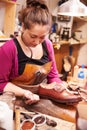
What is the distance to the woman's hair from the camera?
1.27 m

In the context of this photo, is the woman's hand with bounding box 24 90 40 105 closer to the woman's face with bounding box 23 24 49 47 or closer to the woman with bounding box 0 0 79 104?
the woman with bounding box 0 0 79 104

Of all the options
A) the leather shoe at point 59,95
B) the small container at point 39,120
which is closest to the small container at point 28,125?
the small container at point 39,120

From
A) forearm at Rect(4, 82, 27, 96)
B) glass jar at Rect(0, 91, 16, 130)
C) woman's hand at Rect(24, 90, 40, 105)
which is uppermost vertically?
glass jar at Rect(0, 91, 16, 130)

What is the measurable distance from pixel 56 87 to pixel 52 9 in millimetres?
1976

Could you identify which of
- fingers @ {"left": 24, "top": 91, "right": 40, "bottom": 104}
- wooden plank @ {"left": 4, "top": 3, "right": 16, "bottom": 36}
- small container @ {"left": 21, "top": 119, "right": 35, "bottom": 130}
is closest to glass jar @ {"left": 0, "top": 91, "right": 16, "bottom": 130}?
small container @ {"left": 21, "top": 119, "right": 35, "bottom": 130}

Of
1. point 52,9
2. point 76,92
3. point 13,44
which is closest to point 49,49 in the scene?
point 13,44

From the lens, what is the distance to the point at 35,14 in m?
1.28

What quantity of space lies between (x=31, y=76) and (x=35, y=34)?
273 millimetres

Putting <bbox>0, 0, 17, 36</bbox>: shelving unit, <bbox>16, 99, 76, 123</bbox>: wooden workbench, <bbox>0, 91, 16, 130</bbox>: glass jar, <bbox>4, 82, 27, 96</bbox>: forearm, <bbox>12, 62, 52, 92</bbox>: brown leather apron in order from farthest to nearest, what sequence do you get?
<bbox>0, 0, 17, 36</bbox>: shelving unit
<bbox>12, 62, 52, 92</bbox>: brown leather apron
<bbox>4, 82, 27, 96</bbox>: forearm
<bbox>16, 99, 76, 123</bbox>: wooden workbench
<bbox>0, 91, 16, 130</bbox>: glass jar

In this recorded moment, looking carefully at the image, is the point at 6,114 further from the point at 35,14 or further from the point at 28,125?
the point at 35,14

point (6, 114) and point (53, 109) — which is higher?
point (6, 114)

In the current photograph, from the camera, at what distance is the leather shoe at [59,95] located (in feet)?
3.90

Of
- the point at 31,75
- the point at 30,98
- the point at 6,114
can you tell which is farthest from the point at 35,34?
the point at 6,114

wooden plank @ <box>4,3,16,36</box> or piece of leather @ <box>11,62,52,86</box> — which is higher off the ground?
wooden plank @ <box>4,3,16,36</box>
